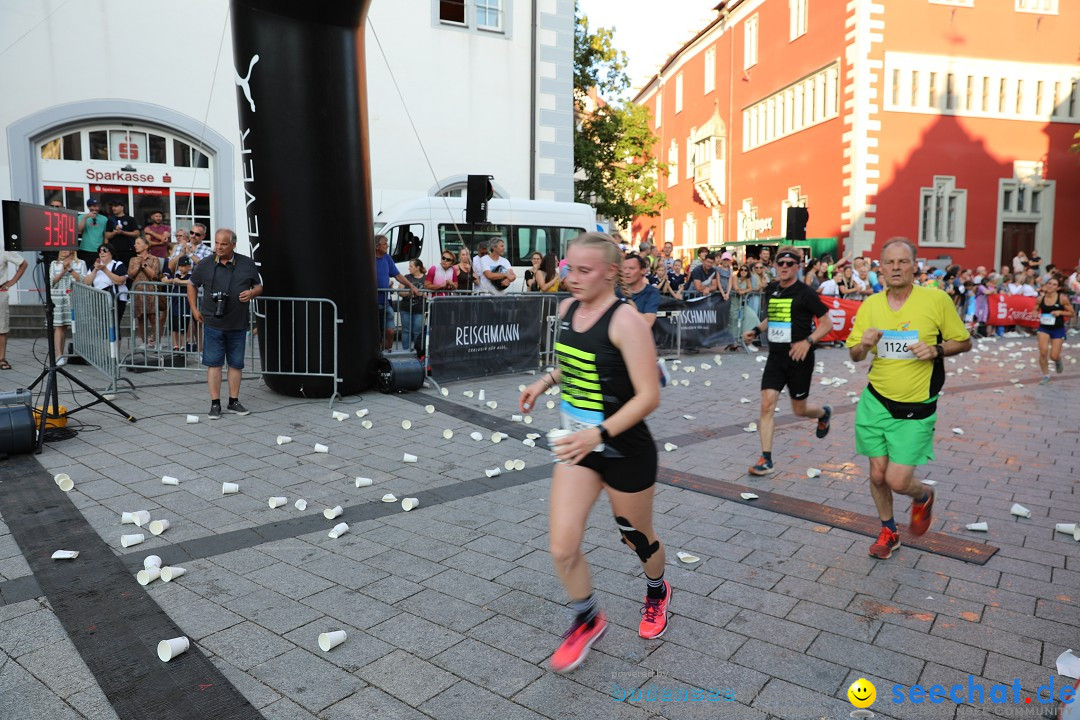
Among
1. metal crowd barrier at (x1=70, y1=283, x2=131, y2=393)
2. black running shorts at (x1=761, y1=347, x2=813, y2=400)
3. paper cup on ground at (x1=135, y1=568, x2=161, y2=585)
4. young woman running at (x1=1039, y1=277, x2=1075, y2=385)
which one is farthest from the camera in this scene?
young woman running at (x1=1039, y1=277, x2=1075, y2=385)

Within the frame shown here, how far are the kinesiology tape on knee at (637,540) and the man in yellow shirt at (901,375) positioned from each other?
1.75 m

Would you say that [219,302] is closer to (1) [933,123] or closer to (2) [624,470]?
(2) [624,470]

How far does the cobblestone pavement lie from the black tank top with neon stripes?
97cm

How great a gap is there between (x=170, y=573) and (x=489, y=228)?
12.9 meters

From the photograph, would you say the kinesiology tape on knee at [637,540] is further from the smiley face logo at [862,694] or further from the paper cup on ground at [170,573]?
the paper cup on ground at [170,573]

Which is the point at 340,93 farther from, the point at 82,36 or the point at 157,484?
the point at 82,36

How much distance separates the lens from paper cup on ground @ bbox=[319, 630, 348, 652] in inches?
133

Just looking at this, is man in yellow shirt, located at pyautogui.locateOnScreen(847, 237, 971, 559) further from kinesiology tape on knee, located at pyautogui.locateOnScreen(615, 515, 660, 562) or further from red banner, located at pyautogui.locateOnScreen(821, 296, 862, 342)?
red banner, located at pyautogui.locateOnScreen(821, 296, 862, 342)

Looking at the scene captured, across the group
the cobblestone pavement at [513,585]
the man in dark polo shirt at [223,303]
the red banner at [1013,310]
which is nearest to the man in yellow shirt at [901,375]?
the cobblestone pavement at [513,585]

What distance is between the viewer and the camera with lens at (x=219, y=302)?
780 centimetres

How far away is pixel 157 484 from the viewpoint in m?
5.73

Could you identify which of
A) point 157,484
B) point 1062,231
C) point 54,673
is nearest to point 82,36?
point 157,484

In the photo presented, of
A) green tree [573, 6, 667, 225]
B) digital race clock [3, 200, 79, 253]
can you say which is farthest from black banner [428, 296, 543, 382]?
green tree [573, 6, 667, 225]

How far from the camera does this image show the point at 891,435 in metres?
4.38
